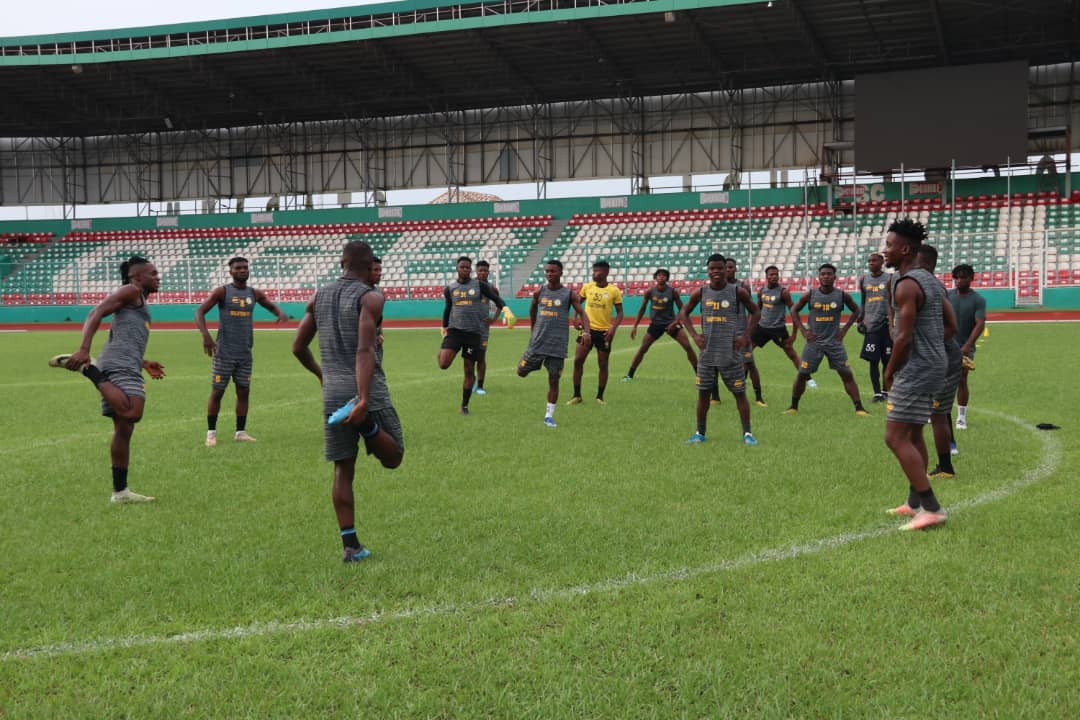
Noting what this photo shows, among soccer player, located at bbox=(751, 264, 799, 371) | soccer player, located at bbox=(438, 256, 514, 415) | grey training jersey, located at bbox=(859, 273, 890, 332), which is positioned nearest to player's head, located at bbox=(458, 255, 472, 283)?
soccer player, located at bbox=(438, 256, 514, 415)

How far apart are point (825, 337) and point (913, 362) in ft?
19.7

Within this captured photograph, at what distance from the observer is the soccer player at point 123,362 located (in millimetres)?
7070

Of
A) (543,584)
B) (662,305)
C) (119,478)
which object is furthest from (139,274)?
(662,305)

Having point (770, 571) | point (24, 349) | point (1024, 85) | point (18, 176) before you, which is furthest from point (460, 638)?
point (18, 176)

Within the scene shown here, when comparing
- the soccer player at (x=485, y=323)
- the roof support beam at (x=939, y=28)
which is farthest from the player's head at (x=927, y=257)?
the roof support beam at (x=939, y=28)

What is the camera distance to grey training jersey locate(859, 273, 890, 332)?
12.2 metres

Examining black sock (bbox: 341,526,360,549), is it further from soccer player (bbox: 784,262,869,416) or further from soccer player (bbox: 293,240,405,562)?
soccer player (bbox: 784,262,869,416)

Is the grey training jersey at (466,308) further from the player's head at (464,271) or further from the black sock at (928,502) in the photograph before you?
the black sock at (928,502)

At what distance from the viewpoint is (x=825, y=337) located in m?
12.0

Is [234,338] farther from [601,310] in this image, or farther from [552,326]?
[601,310]

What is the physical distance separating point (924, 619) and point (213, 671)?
325 centimetres

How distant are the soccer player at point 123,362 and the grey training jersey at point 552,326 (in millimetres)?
5294

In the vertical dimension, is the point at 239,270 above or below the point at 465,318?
above

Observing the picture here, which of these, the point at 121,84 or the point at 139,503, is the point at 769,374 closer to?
the point at 139,503
